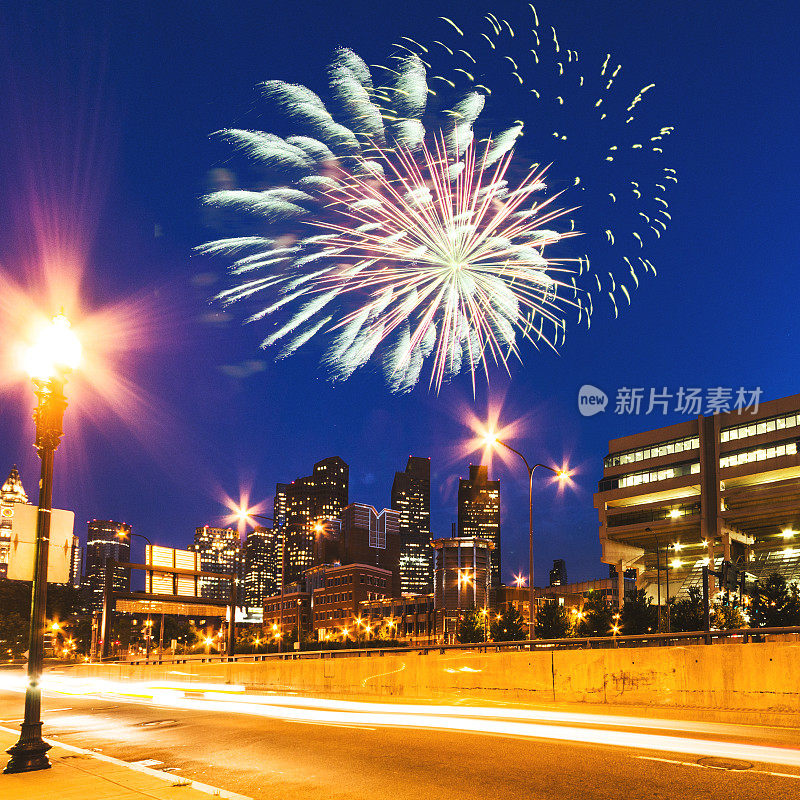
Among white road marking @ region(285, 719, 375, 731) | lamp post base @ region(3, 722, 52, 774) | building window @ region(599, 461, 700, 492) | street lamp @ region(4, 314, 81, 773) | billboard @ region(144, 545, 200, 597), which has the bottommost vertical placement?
white road marking @ region(285, 719, 375, 731)

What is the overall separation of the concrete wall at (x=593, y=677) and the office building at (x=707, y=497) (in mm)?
83313

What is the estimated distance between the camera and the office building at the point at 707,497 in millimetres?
105438

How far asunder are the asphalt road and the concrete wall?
119cm

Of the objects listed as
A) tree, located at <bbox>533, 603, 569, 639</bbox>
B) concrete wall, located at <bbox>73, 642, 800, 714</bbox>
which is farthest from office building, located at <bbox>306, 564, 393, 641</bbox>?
concrete wall, located at <bbox>73, 642, 800, 714</bbox>

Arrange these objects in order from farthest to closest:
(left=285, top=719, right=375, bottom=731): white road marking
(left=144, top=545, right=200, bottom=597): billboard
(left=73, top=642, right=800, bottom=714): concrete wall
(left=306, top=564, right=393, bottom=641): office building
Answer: (left=306, top=564, right=393, bottom=641): office building → (left=144, top=545, right=200, bottom=597): billboard → (left=285, top=719, right=375, bottom=731): white road marking → (left=73, top=642, right=800, bottom=714): concrete wall

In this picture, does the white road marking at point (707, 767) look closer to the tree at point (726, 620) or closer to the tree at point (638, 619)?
the tree at point (726, 620)

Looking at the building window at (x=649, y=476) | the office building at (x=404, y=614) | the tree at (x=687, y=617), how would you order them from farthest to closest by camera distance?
1. the office building at (x=404, y=614)
2. the building window at (x=649, y=476)
3. the tree at (x=687, y=617)

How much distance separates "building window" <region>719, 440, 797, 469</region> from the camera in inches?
4088

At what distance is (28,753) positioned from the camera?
11.1m

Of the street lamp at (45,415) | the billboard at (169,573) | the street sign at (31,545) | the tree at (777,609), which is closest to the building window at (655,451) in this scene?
the tree at (777,609)

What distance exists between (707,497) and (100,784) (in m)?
112

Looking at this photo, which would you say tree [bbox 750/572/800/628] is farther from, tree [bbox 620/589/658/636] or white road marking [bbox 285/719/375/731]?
white road marking [bbox 285/719/375/731]

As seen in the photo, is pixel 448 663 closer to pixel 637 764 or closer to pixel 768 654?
pixel 768 654

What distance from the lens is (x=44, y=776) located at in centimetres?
1076
